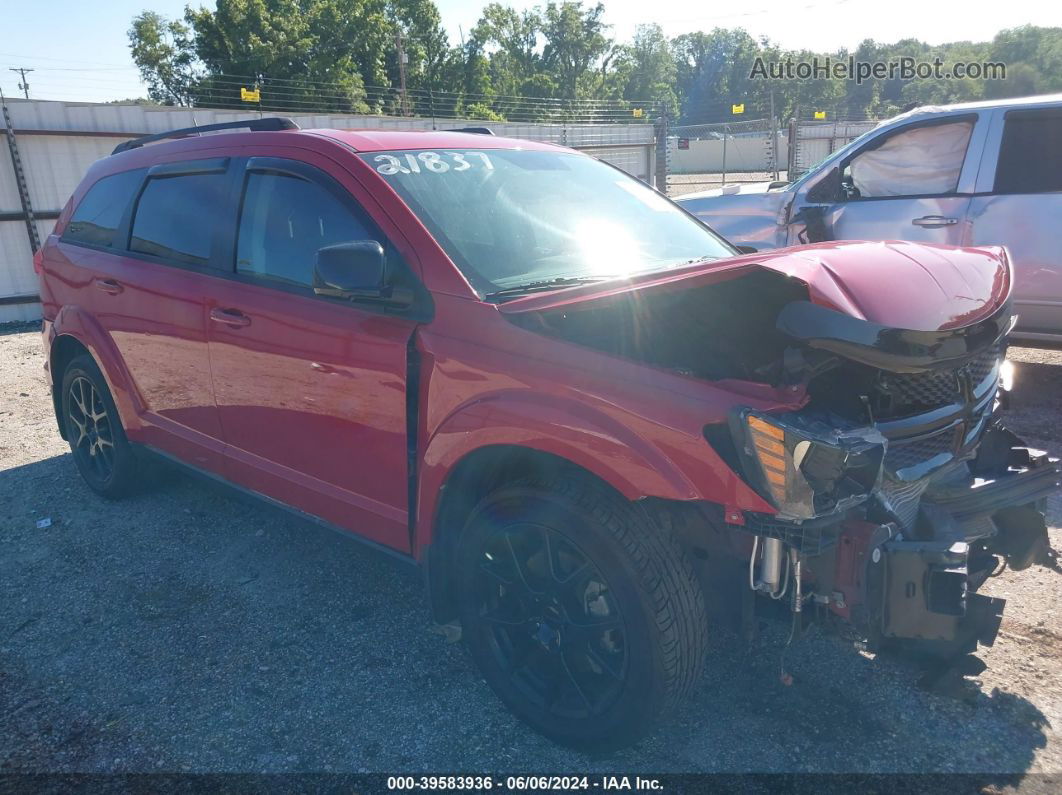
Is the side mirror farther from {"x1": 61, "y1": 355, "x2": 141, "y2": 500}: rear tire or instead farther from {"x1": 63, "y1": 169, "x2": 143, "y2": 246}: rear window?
{"x1": 61, "y1": 355, "x2": 141, "y2": 500}: rear tire

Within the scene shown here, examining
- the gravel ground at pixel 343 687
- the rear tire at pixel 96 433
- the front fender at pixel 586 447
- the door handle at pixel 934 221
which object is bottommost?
the gravel ground at pixel 343 687

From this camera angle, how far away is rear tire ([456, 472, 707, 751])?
7.66 feet

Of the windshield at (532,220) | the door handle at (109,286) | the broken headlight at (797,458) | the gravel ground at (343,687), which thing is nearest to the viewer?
the broken headlight at (797,458)

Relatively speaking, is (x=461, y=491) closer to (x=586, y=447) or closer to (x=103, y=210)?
(x=586, y=447)

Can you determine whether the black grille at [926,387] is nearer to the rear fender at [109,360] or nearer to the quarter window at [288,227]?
the quarter window at [288,227]

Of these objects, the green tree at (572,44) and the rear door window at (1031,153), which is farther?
the green tree at (572,44)

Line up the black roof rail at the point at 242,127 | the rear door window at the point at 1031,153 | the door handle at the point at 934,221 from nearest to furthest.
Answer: the black roof rail at the point at 242,127 → the rear door window at the point at 1031,153 → the door handle at the point at 934,221

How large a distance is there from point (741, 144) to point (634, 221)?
44975 millimetres

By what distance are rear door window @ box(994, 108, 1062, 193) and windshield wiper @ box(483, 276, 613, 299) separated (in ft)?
14.1

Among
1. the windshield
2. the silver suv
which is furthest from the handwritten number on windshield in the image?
the silver suv

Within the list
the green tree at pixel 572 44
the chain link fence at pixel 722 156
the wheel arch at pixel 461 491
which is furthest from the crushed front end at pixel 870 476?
the green tree at pixel 572 44

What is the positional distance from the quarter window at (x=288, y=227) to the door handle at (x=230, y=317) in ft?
0.59

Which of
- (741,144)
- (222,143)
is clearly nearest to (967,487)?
(222,143)

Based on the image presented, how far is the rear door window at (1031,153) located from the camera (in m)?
5.64
